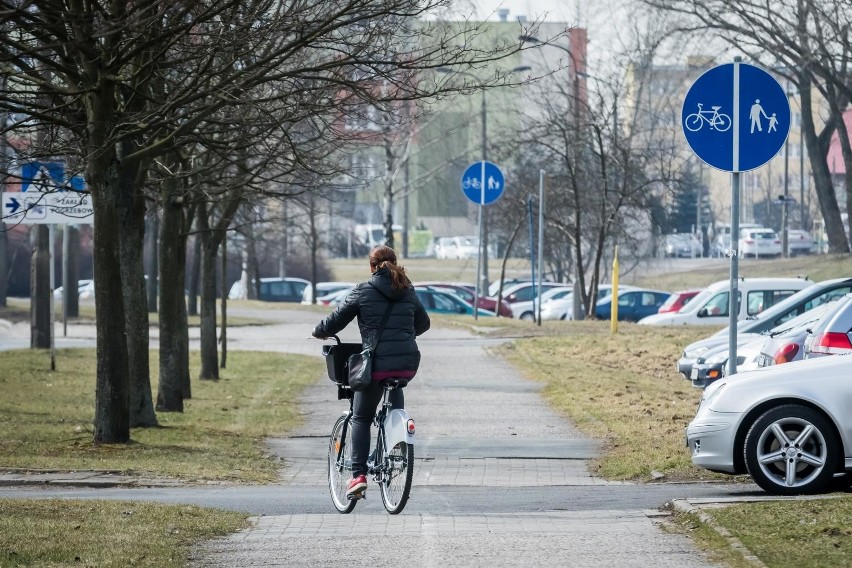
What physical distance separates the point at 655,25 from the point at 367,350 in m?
32.9

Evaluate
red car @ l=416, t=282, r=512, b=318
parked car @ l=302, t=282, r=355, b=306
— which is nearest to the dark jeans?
red car @ l=416, t=282, r=512, b=318

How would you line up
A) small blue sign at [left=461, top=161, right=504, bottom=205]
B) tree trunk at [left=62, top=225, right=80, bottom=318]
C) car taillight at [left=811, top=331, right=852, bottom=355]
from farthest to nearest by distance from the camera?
tree trunk at [left=62, top=225, right=80, bottom=318] → small blue sign at [left=461, top=161, right=504, bottom=205] → car taillight at [left=811, top=331, right=852, bottom=355]

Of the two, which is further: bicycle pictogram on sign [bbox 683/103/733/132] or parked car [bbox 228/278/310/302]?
parked car [bbox 228/278/310/302]

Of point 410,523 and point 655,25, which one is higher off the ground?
point 655,25

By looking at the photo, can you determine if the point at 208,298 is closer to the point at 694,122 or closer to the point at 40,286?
the point at 40,286

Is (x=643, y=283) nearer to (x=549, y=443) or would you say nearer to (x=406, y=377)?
(x=549, y=443)

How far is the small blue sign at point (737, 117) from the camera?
37.1ft

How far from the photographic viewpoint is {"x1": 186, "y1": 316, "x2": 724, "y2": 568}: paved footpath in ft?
25.5

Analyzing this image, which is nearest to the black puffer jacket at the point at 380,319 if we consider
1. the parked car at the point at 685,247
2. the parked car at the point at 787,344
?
the parked car at the point at 787,344

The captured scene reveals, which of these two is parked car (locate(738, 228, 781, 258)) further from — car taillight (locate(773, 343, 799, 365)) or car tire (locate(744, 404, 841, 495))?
car tire (locate(744, 404, 841, 495))

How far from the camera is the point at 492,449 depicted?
48.0 ft

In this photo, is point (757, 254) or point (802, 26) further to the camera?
point (757, 254)

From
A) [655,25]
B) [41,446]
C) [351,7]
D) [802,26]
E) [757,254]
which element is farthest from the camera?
[757,254]

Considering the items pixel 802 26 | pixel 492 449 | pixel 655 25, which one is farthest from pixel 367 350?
pixel 655 25
